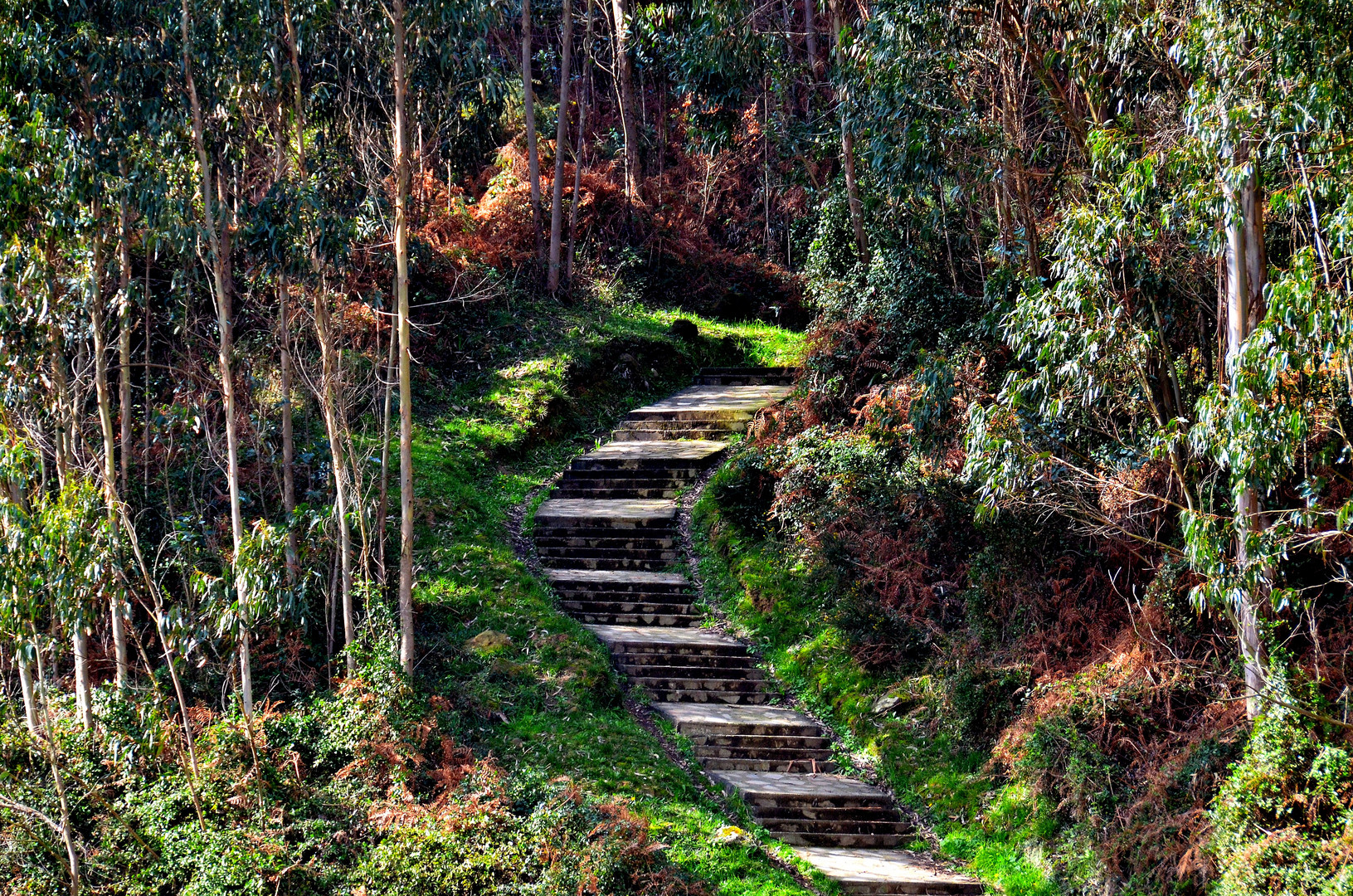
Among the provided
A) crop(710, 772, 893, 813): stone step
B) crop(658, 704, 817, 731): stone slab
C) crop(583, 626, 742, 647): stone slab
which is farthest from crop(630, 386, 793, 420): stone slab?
crop(710, 772, 893, 813): stone step

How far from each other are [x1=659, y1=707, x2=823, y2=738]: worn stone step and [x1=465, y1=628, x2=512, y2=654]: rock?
210 cm

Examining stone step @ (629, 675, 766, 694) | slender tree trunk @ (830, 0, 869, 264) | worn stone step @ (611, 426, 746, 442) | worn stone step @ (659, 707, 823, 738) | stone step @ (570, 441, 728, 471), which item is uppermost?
slender tree trunk @ (830, 0, 869, 264)

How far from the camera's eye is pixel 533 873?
966 cm

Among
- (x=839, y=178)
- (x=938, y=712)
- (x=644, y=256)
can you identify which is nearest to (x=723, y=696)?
(x=938, y=712)

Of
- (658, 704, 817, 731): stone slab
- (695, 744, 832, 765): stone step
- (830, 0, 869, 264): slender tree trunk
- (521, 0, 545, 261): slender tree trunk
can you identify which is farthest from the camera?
(521, 0, 545, 261): slender tree trunk

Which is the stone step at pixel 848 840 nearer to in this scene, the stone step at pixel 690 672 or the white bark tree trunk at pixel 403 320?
the stone step at pixel 690 672

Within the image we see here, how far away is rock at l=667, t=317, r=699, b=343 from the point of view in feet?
76.2

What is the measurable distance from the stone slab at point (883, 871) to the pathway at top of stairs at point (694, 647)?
15mm

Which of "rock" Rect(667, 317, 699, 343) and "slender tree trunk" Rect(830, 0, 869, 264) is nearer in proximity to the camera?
"slender tree trunk" Rect(830, 0, 869, 264)

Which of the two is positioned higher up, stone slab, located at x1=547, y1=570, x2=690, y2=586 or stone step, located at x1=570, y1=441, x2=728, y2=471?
stone step, located at x1=570, y1=441, x2=728, y2=471

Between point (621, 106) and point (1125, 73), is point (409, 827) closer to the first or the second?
point (1125, 73)

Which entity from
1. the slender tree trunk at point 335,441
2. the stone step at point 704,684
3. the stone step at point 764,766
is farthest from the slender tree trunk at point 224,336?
the stone step at point 764,766

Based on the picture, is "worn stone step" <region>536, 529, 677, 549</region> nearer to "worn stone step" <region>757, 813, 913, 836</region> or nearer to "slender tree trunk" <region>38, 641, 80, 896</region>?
"worn stone step" <region>757, 813, 913, 836</region>

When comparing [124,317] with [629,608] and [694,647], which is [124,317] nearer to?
[629,608]
